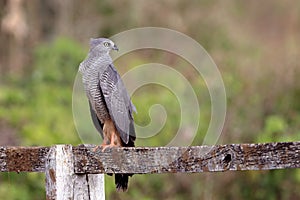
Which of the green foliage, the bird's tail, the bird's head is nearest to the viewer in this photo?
the bird's tail

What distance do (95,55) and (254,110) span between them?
4.75 meters

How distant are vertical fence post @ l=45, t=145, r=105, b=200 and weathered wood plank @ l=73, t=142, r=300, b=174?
0.14ft

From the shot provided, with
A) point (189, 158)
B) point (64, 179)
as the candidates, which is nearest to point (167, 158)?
point (189, 158)

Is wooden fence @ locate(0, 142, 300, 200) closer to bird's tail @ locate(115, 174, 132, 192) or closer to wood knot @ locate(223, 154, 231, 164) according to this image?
wood knot @ locate(223, 154, 231, 164)

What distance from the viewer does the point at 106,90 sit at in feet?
14.0

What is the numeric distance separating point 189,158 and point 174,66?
8967mm

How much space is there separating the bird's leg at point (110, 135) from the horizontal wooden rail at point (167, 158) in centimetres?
96

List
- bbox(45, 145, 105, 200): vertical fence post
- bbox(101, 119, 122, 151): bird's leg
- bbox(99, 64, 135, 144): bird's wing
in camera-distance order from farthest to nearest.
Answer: bbox(101, 119, 122, 151): bird's leg → bbox(99, 64, 135, 144): bird's wing → bbox(45, 145, 105, 200): vertical fence post

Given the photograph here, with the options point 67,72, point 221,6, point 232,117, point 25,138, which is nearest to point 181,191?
point 232,117

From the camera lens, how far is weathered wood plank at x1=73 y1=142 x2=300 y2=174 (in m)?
2.97

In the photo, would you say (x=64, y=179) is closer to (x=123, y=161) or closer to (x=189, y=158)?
(x=123, y=161)

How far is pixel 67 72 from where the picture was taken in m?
12.0

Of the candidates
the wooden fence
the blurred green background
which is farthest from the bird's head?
the blurred green background

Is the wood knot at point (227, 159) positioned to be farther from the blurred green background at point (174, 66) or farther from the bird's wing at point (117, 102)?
the blurred green background at point (174, 66)
